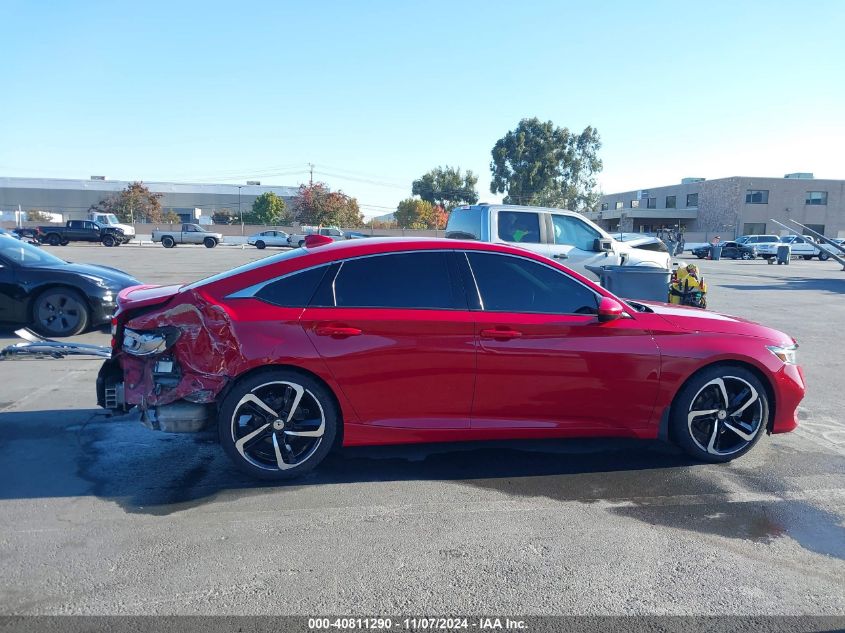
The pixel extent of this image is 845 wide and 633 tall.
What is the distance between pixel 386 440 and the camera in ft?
14.7

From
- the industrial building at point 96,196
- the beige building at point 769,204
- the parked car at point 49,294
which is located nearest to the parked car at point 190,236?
the industrial building at point 96,196

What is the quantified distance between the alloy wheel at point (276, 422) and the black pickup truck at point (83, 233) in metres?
42.0

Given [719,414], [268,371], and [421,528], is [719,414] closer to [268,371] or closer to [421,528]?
[421,528]

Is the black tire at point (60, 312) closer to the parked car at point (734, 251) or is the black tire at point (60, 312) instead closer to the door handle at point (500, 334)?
the door handle at point (500, 334)

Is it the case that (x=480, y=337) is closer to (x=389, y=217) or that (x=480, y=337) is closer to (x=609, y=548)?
(x=609, y=548)

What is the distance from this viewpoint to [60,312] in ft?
30.1

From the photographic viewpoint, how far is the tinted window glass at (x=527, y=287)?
4582 millimetres

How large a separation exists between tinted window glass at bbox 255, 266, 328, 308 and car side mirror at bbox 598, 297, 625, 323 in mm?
1957

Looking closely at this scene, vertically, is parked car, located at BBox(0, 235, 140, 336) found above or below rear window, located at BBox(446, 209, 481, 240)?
below

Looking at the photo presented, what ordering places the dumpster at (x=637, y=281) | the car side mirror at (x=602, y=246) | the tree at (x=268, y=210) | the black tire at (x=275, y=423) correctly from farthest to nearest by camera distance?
the tree at (x=268, y=210), the car side mirror at (x=602, y=246), the dumpster at (x=637, y=281), the black tire at (x=275, y=423)

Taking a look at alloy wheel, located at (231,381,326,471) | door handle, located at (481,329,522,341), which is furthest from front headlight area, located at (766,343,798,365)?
alloy wheel, located at (231,381,326,471)

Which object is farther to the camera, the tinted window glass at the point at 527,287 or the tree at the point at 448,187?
the tree at the point at 448,187

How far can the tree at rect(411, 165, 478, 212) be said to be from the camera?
7900 centimetres

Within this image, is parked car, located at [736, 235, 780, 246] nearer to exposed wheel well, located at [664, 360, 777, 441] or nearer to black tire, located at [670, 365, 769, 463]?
exposed wheel well, located at [664, 360, 777, 441]
